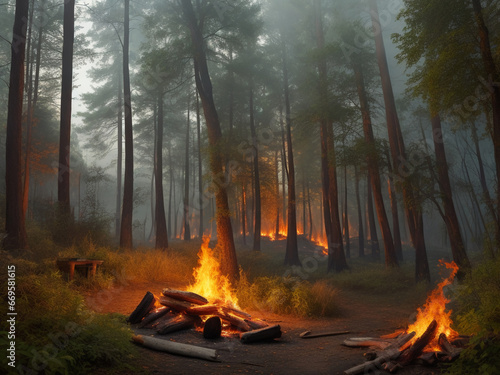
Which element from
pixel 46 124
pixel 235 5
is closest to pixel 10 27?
pixel 46 124

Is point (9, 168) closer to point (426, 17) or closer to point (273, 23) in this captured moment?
point (426, 17)

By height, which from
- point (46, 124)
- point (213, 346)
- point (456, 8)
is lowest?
point (213, 346)

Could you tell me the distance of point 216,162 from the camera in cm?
1226

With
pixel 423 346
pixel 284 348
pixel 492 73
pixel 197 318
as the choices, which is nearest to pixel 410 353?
pixel 423 346

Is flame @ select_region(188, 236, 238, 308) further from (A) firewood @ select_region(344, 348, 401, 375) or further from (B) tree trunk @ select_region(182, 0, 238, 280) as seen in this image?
(A) firewood @ select_region(344, 348, 401, 375)

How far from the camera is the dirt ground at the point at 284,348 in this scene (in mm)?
5144

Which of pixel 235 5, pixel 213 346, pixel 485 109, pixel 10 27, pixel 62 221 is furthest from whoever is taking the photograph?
pixel 10 27

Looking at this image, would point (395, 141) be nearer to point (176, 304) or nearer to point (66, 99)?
point (176, 304)

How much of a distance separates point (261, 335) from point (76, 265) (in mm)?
6365

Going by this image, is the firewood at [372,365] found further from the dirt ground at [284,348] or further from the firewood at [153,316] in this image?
the firewood at [153,316]

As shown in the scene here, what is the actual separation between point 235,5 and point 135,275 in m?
12.3

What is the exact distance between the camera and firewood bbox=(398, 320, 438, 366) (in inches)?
202

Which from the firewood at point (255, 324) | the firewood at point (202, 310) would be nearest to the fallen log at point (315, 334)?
the firewood at point (255, 324)

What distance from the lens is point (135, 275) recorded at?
1176 centimetres
